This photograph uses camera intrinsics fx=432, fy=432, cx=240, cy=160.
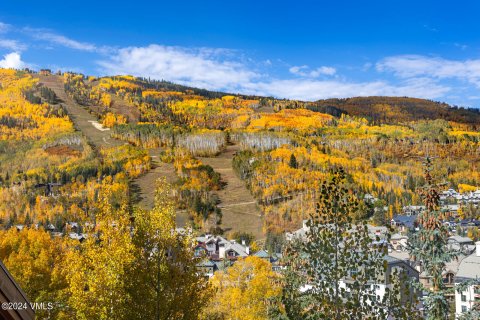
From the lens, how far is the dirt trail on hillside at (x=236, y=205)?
101 m

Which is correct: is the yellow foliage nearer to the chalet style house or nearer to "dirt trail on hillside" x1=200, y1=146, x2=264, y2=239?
the chalet style house

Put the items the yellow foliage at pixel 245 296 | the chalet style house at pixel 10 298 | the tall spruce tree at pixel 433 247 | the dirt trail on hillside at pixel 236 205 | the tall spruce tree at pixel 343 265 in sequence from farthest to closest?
the dirt trail on hillside at pixel 236 205, the yellow foliage at pixel 245 296, the tall spruce tree at pixel 433 247, the tall spruce tree at pixel 343 265, the chalet style house at pixel 10 298

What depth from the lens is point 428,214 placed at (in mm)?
13117

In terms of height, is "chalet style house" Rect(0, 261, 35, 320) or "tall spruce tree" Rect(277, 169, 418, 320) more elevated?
"chalet style house" Rect(0, 261, 35, 320)

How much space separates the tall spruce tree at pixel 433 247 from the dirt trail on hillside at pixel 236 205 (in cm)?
8126

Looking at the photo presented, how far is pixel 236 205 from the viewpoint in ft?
387

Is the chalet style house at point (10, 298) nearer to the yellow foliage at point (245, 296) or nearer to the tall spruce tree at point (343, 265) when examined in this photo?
the tall spruce tree at point (343, 265)

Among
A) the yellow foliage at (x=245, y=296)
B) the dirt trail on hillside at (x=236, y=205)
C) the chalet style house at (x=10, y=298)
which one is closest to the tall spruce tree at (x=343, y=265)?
the chalet style house at (x=10, y=298)

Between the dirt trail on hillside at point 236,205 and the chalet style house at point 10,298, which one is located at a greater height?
the chalet style house at point 10,298

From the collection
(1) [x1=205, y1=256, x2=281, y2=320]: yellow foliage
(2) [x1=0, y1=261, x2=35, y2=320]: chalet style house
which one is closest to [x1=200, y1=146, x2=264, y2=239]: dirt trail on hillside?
(1) [x1=205, y1=256, x2=281, y2=320]: yellow foliage

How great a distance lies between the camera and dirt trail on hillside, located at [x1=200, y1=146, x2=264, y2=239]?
101 m

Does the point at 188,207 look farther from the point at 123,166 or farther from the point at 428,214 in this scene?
the point at 428,214

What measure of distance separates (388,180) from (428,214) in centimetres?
15029

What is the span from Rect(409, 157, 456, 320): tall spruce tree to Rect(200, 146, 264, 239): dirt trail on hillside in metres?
81.3
